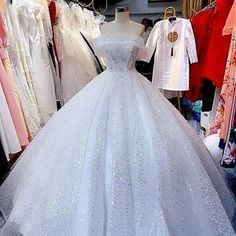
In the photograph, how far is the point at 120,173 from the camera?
3.11 ft

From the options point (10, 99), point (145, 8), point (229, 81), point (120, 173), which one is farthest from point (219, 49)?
point (145, 8)

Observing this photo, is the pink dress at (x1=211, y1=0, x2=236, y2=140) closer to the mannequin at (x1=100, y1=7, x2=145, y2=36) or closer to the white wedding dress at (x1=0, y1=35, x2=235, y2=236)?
the white wedding dress at (x1=0, y1=35, x2=235, y2=236)

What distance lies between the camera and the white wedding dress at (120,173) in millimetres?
913

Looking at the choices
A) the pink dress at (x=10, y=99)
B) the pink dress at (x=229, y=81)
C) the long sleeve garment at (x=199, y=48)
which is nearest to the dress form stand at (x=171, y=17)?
the long sleeve garment at (x=199, y=48)

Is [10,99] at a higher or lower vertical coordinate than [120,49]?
lower

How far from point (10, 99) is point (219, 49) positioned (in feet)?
3.25

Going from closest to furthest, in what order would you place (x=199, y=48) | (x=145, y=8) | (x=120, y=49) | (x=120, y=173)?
(x=120, y=173), (x=120, y=49), (x=199, y=48), (x=145, y=8)

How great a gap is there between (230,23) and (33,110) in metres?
1.01

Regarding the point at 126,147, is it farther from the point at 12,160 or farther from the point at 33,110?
the point at 12,160

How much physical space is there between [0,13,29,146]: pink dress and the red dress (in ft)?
3.04

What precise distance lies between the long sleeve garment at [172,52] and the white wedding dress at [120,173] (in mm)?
749

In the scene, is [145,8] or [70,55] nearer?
[70,55]

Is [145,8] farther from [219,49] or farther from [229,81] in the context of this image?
[229,81]

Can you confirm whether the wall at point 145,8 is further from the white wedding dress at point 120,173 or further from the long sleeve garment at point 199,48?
the white wedding dress at point 120,173
